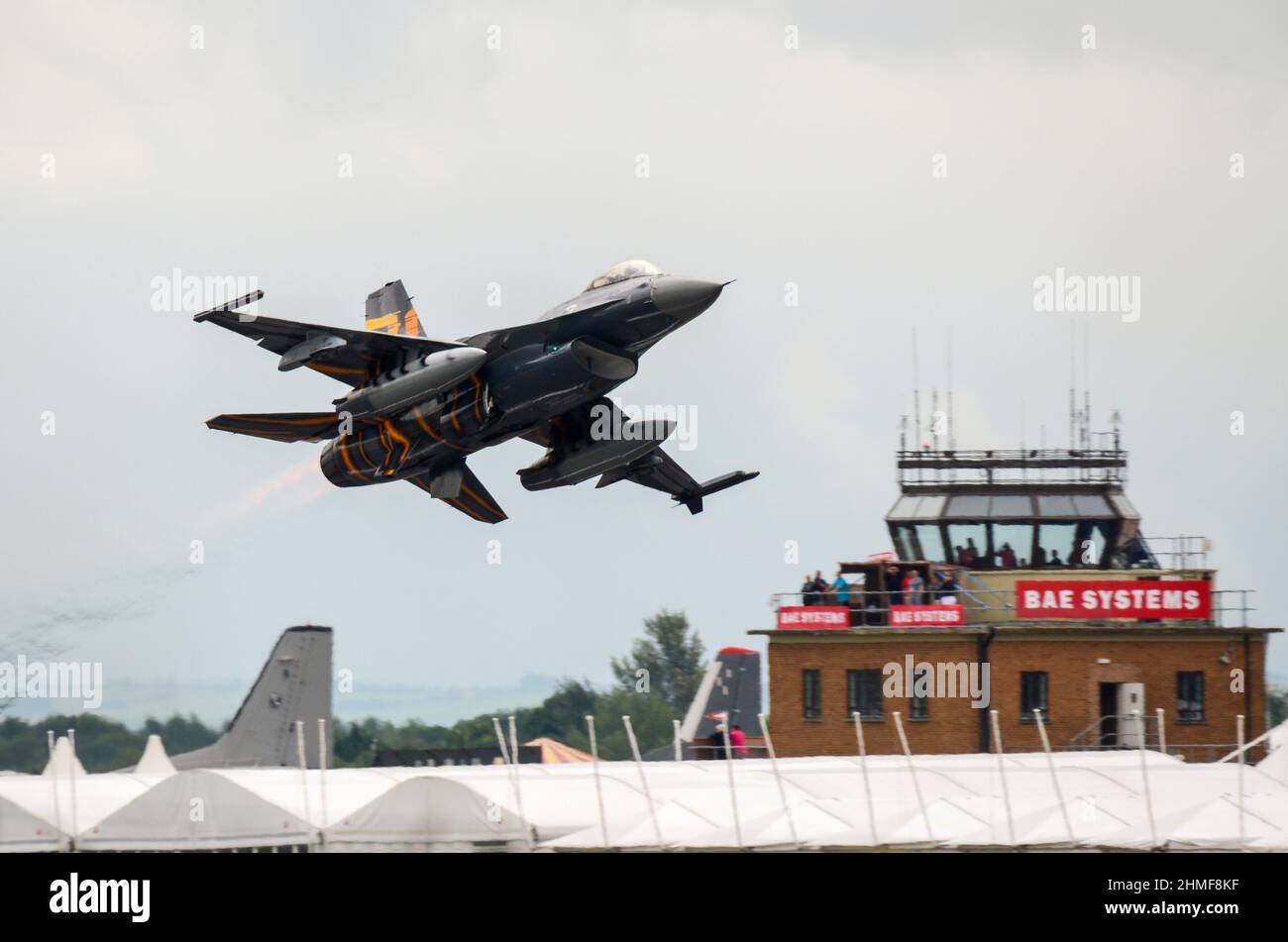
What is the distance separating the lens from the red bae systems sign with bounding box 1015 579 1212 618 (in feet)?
147

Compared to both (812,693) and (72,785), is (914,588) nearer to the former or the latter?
(812,693)

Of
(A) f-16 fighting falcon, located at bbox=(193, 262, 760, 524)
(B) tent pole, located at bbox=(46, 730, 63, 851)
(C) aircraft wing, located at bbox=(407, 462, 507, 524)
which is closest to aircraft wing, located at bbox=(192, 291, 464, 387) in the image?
(A) f-16 fighting falcon, located at bbox=(193, 262, 760, 524)

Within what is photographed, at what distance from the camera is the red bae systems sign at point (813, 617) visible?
1804 inches

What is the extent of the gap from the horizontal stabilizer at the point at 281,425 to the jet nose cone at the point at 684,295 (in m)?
9.10

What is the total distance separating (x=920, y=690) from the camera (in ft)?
147

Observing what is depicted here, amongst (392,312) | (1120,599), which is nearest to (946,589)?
(1120,599)

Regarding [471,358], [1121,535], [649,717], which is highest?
[471,358]

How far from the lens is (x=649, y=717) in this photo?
85000mm

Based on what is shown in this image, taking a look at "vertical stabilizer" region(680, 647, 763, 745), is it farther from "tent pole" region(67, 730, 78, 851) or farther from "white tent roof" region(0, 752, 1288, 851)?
"tent pole" region(67, 730, 78, 851)

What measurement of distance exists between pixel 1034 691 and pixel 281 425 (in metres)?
18.5

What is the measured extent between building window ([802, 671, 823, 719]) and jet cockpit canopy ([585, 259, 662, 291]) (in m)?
12.2

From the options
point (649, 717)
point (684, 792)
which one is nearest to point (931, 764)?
point (684, 792)
